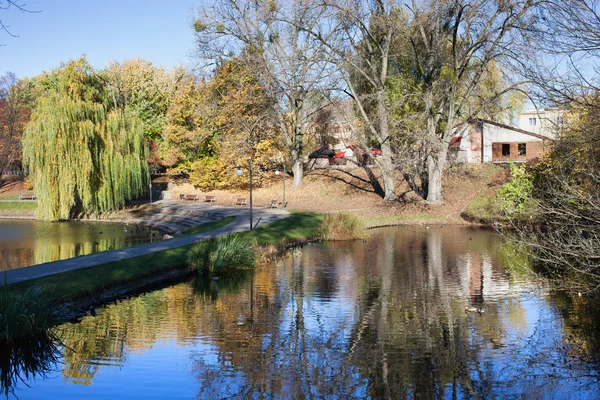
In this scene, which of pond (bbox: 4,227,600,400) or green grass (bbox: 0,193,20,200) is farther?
green grass (bbox: 0,193,20,200)

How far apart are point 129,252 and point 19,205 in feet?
91.3

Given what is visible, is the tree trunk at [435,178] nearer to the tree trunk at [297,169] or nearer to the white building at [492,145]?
the white building at [492,145]

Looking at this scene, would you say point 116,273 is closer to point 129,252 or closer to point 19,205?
point 129,252

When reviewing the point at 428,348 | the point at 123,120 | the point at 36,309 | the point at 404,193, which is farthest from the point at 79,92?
the point at 428,348

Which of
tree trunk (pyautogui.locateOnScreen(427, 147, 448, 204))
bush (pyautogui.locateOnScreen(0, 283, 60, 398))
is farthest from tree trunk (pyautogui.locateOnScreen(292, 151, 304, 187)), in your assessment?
bush (pyautogui.locateOnScreen(0, 283, 60, 398))

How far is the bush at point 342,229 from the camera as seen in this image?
29.6 m

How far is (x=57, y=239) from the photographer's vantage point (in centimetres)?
3008

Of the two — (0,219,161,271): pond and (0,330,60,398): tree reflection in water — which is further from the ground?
(0,219,161,271): pond

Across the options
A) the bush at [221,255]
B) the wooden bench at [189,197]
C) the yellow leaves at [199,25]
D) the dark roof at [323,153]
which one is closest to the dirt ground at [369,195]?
the wooden bench at [189,197]

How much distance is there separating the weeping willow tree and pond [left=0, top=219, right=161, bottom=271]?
5.73ft

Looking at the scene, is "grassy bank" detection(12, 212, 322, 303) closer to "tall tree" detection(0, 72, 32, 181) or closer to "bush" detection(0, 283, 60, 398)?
"bush" detection(0, 283, 60, 398)

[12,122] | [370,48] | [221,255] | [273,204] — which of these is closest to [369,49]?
[370,48]

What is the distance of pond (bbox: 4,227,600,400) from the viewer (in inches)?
396

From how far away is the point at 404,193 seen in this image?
42.1 m
